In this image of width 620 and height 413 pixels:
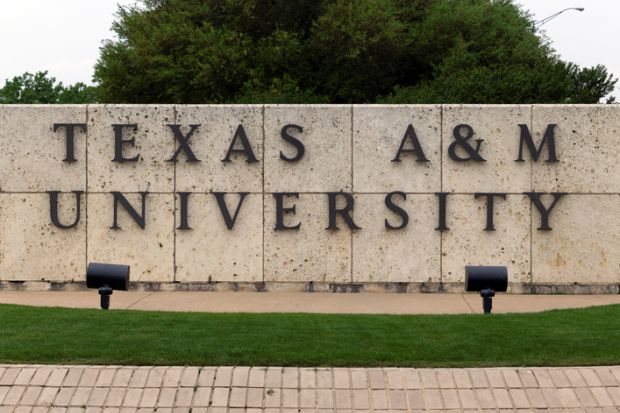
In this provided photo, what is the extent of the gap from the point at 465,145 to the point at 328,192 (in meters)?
2.08

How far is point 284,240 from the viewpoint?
13078 mm

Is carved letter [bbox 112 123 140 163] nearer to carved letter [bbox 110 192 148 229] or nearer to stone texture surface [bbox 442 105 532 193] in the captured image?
carved letter [bbox 110 192 148 229]

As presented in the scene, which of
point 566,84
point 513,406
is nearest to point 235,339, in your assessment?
point 513,406

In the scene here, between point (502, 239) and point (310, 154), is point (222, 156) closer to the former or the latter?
point (310, 154)

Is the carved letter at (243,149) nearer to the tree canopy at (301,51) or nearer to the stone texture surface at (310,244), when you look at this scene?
the stone texture surface at (310,244)

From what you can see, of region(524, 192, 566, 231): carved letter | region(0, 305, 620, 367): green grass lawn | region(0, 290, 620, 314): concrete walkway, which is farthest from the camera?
region(524, 192, 566, 231): carved letter

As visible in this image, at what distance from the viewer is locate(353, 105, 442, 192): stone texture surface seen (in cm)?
1305

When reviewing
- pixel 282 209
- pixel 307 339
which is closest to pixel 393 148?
pixel 282 209

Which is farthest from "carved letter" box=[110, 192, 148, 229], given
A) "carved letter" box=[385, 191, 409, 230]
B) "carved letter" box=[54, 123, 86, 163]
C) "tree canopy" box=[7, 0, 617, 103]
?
"tree canopy" box=[7, 0, 617, 103]

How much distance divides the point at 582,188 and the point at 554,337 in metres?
5.20

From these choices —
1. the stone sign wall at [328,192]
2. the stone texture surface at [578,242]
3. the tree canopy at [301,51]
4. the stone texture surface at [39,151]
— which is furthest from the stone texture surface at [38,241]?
the tree canopy at [301,51]

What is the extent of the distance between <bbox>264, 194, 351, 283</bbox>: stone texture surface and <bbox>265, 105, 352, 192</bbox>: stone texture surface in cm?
22

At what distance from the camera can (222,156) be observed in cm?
1311

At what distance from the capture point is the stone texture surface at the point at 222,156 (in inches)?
516
